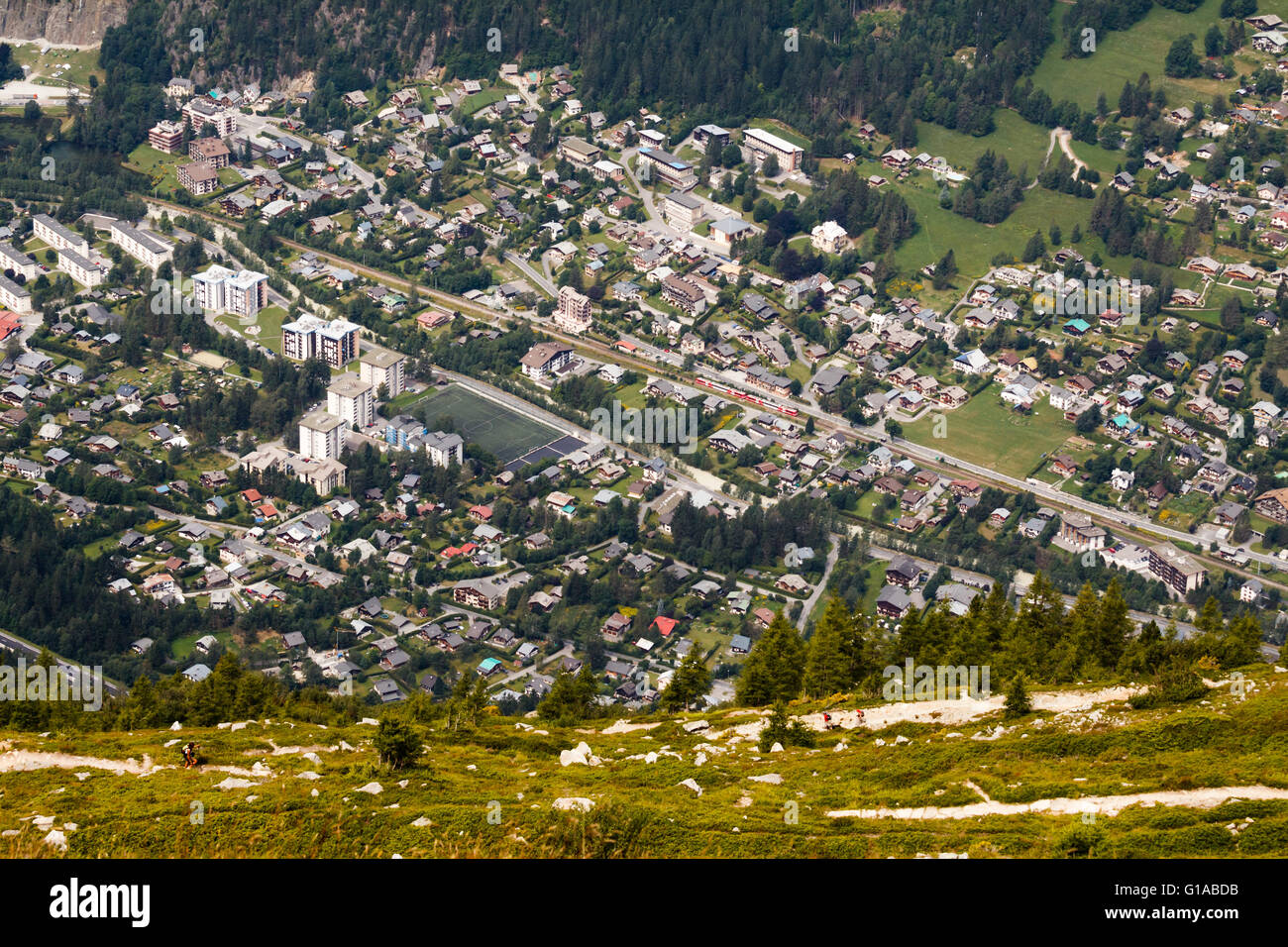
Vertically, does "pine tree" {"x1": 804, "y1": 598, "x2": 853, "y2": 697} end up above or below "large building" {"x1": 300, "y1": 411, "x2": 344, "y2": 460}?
above

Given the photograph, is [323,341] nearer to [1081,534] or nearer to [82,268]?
[82,268]

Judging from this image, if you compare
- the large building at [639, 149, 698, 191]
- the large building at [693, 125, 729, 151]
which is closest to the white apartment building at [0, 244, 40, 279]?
the large building at [639, 149, 698, 191]

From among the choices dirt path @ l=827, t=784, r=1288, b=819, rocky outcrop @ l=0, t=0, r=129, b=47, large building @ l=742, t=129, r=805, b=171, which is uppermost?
rocky outcrop @ l=0, t=0, r=129, b=47

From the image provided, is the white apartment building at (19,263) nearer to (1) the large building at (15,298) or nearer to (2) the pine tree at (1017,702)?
(1) the large building at (15,298)

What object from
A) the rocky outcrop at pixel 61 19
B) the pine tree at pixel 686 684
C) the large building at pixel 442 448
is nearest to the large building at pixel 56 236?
the rocky outcrop at pixel 61 19

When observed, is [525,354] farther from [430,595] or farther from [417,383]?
[430,595]

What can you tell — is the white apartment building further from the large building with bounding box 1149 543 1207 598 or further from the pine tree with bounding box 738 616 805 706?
the pine tree with bounding box 738 616 805 706
